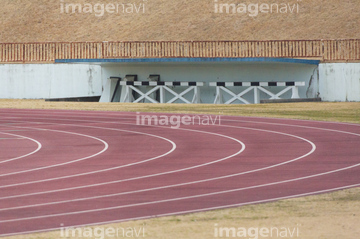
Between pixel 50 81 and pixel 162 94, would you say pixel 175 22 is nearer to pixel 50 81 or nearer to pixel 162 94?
pixel 50 81

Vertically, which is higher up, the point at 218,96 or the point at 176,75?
the point at 176,75

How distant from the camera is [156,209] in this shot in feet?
31.4

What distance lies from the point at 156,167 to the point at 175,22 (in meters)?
52.1

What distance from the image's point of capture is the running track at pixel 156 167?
32.1 feet

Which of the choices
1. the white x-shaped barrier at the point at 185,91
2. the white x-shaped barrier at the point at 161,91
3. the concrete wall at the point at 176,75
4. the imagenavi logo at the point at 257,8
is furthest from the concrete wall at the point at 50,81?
the imagenavi logo at the point at 257,8

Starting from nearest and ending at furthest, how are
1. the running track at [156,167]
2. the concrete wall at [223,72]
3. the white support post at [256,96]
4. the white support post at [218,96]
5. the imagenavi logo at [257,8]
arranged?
the running track at [156,167], the white support post at [256,96], the concrete wall at [223,72], the white support post at [218,96], the imagenavi logo at [257,8]

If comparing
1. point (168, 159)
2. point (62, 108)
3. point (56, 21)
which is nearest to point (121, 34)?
point (56, 21)

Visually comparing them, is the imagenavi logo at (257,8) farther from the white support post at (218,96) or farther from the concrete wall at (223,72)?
the white support post at (218,96)

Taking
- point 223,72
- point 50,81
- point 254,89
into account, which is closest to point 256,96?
point 254,89

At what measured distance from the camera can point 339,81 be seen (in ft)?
111

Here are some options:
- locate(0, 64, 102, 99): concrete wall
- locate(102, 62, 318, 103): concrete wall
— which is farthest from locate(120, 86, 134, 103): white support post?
locate(0, 64, 102, 99): concrete wall

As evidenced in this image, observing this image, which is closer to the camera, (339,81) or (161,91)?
(339,81)

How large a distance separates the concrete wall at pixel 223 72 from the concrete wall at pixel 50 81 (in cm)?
81

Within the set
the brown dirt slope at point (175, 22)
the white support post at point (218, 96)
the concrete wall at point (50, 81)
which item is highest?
the brown dirt slope at point (175, 22)
